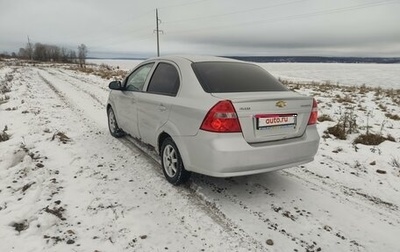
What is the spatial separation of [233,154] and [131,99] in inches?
107

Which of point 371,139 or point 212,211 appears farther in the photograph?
point 371,139

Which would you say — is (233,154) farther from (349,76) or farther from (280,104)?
(349,76)

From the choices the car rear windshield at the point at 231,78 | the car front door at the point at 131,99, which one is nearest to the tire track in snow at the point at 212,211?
the car front door at the point at 131,99

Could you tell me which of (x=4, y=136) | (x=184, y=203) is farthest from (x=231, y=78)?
(x=4, y=136)

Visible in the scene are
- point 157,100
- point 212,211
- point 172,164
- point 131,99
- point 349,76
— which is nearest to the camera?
point 212,211

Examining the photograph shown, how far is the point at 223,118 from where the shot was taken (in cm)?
332

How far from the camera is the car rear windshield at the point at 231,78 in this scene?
12.4 feet

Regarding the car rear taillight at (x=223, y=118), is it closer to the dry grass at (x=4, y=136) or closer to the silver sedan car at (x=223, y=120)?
Answer: the silver sedan car at (x=223, y=120)

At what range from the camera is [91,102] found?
10625mm

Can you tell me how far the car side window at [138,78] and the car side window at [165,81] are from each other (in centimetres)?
35

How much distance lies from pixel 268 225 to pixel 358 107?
28.2ft

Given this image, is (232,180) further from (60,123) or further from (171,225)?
(60,123)

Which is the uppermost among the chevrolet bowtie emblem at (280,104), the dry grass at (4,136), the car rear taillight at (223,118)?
the chevrolet bowtie emblem at (280,104)

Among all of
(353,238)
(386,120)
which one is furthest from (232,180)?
(386,120)
